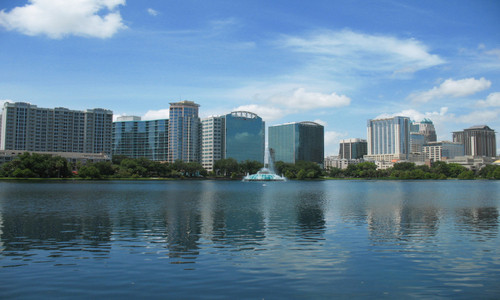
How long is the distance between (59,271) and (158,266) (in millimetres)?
4616

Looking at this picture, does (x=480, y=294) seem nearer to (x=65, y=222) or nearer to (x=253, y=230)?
(x=253, y=230)

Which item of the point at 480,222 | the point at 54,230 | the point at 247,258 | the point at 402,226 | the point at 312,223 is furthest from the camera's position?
the point at 480,222

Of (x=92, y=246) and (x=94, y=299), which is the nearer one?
(x=94, y=299)

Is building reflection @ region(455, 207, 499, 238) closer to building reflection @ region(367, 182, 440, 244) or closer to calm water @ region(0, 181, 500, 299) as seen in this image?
calm water @ region(0, 181, 500, 299)

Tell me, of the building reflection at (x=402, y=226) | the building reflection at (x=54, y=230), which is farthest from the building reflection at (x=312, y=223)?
the building reflection at (x=54, y=230)

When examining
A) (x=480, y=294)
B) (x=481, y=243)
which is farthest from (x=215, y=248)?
(x=481, y=243)

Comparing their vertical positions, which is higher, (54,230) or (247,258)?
(54,230)

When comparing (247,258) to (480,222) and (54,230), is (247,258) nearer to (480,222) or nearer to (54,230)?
(54,230)

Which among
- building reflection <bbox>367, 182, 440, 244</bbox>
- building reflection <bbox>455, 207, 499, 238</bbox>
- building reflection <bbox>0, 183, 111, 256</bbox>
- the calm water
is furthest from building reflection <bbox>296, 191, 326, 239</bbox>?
building reflection <bbox>0, 183, 111, 256</bbox>

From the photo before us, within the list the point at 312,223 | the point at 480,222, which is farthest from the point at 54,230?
the point at 480,222

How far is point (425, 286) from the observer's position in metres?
17.5

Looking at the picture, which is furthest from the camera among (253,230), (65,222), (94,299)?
(65,222)

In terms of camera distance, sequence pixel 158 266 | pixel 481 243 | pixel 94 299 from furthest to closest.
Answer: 1. pixel 481 243
2. pixel 158 266
3. pixel 94 299

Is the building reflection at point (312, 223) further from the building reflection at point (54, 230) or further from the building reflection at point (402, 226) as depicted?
the building reflection at point (54, 230)
